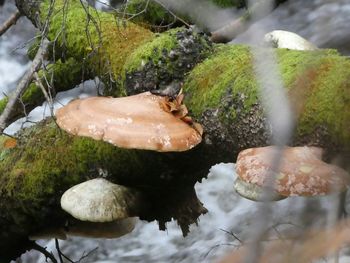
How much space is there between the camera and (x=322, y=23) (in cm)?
73

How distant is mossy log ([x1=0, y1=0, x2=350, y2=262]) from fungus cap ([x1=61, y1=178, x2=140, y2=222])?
0.22 meters

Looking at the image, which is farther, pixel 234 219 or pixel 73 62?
pixel 234 219

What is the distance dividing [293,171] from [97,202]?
114 centimetres

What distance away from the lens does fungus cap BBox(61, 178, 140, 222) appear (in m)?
2.86

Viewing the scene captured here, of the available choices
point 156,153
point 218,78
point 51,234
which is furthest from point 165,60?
point 51,234

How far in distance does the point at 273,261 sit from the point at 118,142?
1811 millimetres

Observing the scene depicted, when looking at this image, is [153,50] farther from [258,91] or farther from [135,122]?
[258,91]

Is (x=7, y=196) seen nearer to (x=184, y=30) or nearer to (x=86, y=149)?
(x=86, y=149)

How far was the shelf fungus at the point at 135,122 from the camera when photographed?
8.04 ft

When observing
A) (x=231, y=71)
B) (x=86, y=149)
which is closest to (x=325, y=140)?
(x=231, y=71)

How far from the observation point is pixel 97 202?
2.85m

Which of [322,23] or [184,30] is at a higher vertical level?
[322,23]

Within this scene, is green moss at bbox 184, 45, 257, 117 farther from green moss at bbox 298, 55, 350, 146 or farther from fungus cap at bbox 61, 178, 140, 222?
fungus cap at bbox 61, 178, 140, 222

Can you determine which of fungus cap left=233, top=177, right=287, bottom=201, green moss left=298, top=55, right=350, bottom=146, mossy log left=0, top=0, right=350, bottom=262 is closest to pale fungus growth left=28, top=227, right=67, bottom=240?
mossy log left=0, top=0, right=350, bottom=262
